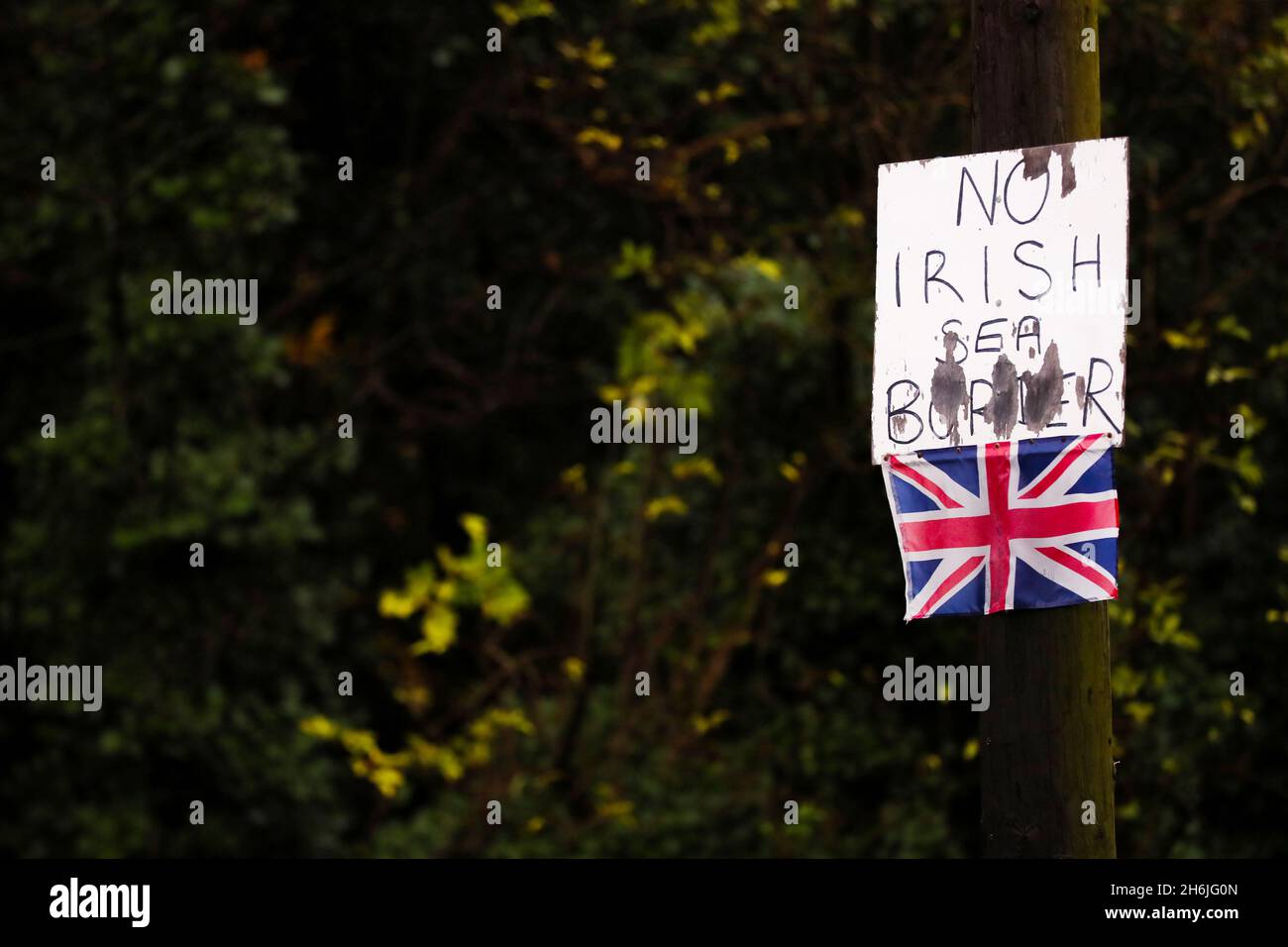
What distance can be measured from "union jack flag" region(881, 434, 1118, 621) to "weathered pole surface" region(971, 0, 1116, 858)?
70 millimetres

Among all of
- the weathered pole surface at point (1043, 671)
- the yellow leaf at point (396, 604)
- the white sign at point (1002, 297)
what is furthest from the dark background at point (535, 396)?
the white sign at point (1002, 297)

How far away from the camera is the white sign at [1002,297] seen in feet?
12.1

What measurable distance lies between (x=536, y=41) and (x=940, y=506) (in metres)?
5.65

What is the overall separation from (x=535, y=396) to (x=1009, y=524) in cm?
548

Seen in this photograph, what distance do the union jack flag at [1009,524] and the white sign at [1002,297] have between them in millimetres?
47

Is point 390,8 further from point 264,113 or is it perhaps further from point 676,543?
point 676,543
